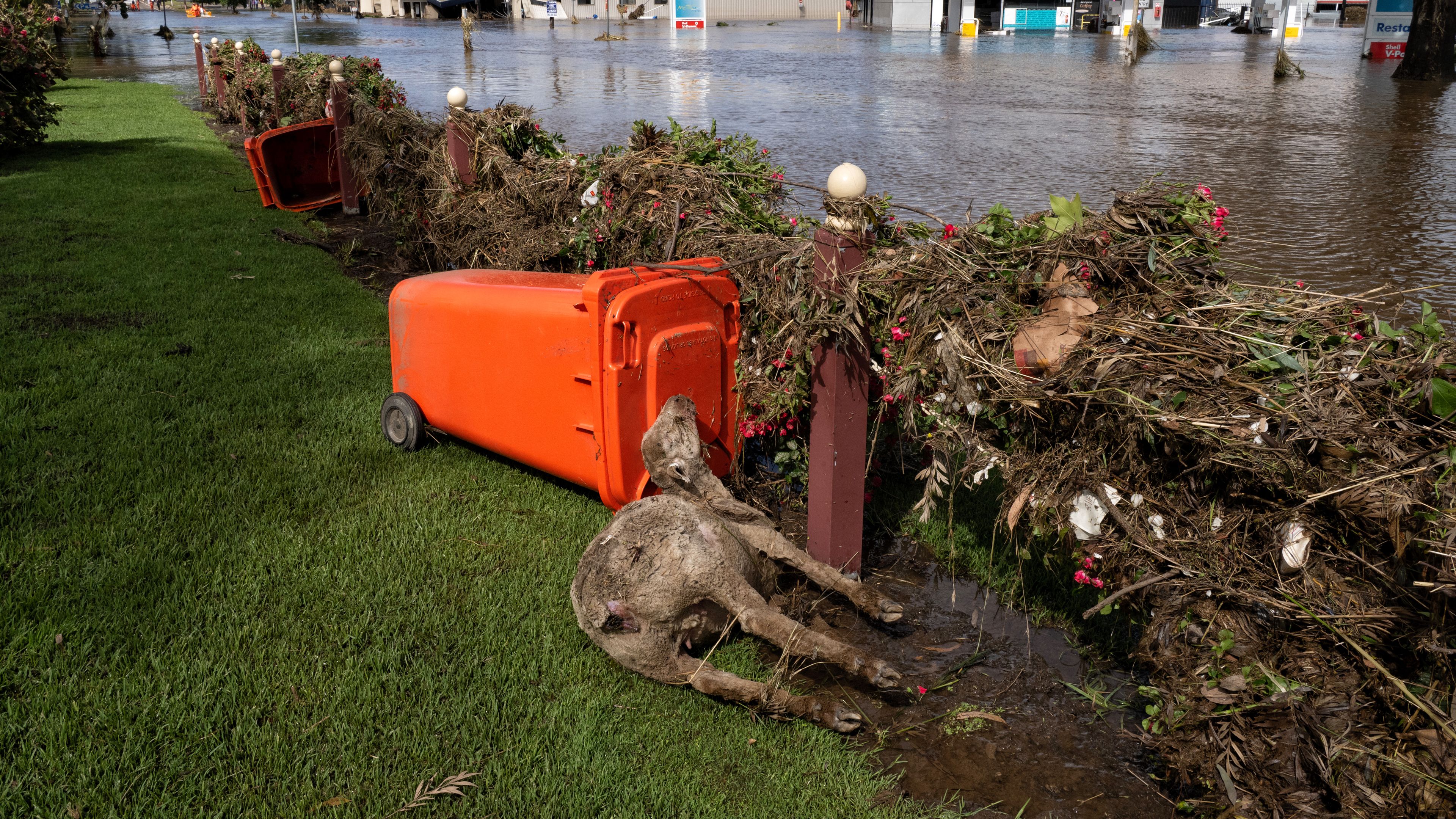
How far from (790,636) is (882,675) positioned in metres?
0.33

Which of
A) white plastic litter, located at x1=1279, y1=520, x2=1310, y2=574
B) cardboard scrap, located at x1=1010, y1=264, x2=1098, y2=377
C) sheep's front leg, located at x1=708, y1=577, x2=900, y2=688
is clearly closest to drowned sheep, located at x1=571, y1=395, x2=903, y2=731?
sheep's front leg, located at x1=708, y1=577, x2=900, y2=688

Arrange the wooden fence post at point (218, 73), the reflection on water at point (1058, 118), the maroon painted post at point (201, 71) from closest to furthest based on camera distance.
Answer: the reflection on water at point (1058, 118)
the wooden fence post at point (218, 73)
the maroon painted post at point (201, 71)

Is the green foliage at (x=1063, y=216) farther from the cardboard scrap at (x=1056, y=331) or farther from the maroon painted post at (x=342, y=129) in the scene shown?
the maroon painted post at (x=342, y=129)

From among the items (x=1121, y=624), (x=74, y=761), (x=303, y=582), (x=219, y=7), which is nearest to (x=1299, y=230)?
(x=1121, y=624)

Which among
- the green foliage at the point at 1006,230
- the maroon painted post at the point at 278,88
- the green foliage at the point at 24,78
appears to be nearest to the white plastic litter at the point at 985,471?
the green foliage at the point at 1006,230

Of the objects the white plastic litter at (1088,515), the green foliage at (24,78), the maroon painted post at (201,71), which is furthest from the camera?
the maroon painted post at (201,71)

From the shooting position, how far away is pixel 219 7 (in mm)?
86062

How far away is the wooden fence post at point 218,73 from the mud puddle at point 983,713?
19006 millimetres

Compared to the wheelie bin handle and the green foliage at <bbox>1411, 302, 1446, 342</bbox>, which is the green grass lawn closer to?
the wheelie bin handle

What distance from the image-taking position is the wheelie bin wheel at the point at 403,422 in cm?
463

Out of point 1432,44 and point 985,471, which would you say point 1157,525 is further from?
point 1432,44

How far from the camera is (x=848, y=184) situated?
3.23 m

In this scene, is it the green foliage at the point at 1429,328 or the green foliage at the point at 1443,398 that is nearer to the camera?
the green foliage at the point at 1443,398

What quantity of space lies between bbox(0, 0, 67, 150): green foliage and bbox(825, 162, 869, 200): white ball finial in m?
13.5
